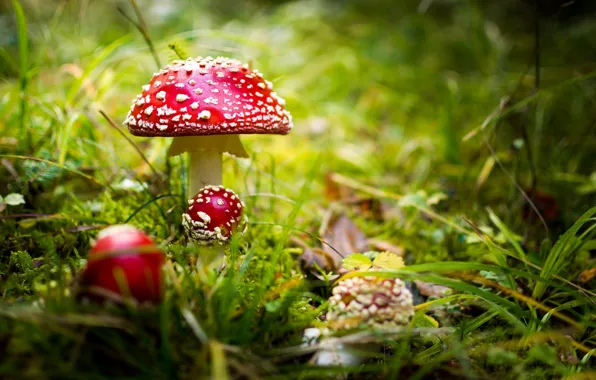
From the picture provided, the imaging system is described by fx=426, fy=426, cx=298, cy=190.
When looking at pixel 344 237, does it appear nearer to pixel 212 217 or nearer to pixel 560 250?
pixel 212 217

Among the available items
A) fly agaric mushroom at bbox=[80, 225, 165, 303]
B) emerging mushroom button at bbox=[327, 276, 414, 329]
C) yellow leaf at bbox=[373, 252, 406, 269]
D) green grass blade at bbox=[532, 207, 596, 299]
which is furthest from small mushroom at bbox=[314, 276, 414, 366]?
green grass blade at bbox=[532, 207, 596, 299]

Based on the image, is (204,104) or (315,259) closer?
(204,104)

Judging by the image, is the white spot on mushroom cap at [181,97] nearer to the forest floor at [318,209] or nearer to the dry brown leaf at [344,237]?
the forest floor at [318,209]

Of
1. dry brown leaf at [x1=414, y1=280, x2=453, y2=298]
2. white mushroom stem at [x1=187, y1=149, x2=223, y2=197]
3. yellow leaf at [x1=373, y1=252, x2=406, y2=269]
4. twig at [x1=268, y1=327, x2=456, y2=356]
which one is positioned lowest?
dry brown leaf at [x1=414, y1=280, x2=453, y2=298]

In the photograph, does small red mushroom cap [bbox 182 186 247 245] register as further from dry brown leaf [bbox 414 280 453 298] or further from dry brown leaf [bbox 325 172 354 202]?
dry brown leaf [bbox 325 172 354 202]

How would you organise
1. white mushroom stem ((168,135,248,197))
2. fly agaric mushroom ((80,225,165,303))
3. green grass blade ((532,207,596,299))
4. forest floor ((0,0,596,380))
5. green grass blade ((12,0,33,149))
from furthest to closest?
green grass blade ((12,0,33,149))
white mushroom stem ((168,135,248,197))
green grass blade ((532,207,596,299))
forest floor ((0,0,596,380))
fly agaric mushroom ((80,225,165,303))

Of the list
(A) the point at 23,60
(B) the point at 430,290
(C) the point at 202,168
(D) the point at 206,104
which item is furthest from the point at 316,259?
(A) the point at 23,60
